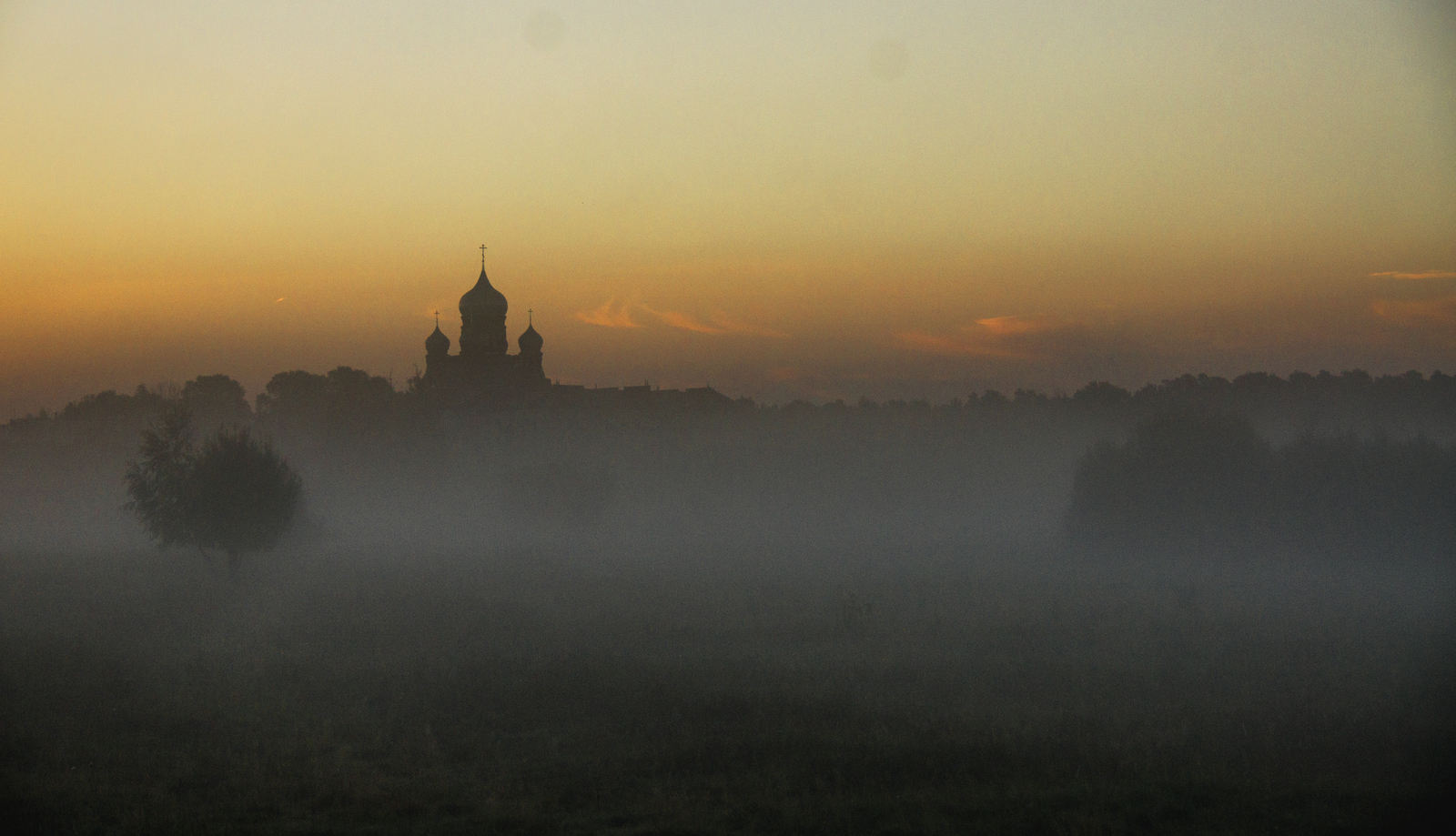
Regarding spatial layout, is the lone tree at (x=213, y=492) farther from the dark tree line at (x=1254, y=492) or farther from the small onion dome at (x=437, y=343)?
the small onion dome at (x=437, y=343)

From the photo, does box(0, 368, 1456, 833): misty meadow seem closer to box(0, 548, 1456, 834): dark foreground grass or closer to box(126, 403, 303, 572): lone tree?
box(0, 548, 1456, 834): dark foreground grass

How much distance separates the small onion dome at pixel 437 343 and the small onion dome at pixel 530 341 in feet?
21.5

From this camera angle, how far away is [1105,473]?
185 ft

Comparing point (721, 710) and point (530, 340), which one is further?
point (530, 340)

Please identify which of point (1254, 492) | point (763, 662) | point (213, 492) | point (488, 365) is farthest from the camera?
point (488, 365)

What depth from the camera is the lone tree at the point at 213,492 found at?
3728cm

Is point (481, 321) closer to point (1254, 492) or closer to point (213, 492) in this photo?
point (213, 492)

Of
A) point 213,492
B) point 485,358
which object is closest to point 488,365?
point 485,358

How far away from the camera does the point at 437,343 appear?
331 feet

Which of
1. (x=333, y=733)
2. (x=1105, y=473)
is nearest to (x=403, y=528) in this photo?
(x=1105, y=473)

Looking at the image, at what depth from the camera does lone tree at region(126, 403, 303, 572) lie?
37281 millimetres

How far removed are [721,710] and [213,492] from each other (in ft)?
82.2

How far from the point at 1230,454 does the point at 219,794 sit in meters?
49.4

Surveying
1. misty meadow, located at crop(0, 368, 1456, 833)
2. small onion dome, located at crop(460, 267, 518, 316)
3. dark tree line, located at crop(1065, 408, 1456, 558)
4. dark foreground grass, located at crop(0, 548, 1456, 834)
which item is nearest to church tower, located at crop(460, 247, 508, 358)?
small onion dome, located at crop(460, 267, 518, 316)
